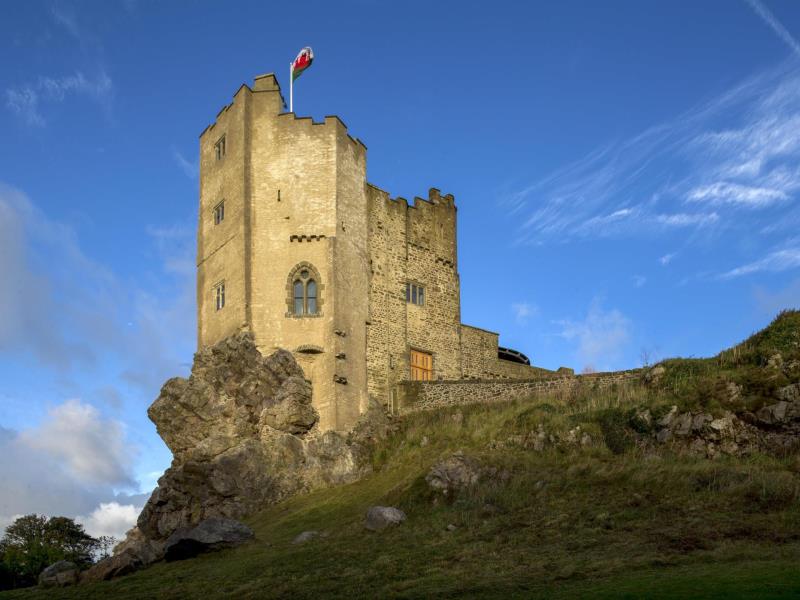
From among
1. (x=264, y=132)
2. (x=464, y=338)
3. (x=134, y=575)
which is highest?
(x=264, y=132)

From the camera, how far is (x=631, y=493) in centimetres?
2642

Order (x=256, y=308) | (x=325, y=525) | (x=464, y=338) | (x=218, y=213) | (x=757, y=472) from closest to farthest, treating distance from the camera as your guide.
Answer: (x=757, y=472), (x=325, y=525), (x=256, y=308), (x=218, y=213), (x=464, y=338)

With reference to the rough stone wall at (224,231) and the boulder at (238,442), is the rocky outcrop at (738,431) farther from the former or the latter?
the rough stone wall at (224,231)

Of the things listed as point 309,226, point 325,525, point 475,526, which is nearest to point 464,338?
point 309,226

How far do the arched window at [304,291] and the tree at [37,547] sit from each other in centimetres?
2450

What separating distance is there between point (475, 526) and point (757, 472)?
8.42 metres

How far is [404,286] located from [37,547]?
28996 mm

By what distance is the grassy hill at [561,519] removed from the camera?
800 inches

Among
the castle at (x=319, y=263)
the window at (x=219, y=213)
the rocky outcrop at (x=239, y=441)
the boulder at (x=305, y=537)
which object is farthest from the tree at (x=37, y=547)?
the boulder at (x=305, y=537)

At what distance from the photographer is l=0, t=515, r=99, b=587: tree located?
169 ft

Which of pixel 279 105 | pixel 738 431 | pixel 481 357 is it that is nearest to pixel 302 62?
pixel 279 105

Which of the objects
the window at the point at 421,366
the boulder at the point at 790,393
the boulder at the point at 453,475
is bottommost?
the boulder at the point at 453,475

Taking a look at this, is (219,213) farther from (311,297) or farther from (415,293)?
(415,293)

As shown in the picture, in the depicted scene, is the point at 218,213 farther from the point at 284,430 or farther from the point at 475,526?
the point at 475,526
